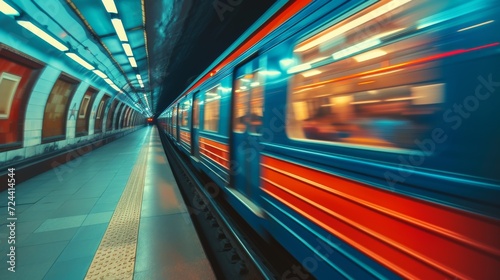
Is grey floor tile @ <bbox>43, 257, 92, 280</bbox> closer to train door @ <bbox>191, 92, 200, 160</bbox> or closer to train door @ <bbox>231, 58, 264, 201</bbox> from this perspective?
train door @ <bbox>231, 58, 264, 201</bbox>

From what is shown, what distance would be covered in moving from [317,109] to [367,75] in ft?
1.57

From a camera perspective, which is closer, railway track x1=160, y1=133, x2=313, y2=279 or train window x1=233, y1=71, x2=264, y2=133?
railway track x1=160, y1=133, x2=313, y2=279

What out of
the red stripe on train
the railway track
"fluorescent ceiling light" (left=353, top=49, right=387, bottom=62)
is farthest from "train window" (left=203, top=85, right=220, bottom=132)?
"fluorescent ceiling light" (left=353, top=49, right=387, bottom=62)

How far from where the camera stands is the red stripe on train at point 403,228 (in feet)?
2.97

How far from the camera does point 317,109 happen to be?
6.09ft

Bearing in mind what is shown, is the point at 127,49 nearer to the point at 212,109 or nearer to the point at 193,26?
the point at 193,26

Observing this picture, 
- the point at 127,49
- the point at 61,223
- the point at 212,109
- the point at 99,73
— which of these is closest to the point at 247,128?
the point at 212,109

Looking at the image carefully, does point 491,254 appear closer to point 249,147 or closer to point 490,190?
point 490,190

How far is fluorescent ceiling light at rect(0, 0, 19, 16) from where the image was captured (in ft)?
12.8

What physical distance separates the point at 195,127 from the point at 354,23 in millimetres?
5269

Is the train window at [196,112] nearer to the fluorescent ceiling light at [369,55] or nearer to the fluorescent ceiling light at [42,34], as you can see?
the fluorescent ceiling light at [42,34]

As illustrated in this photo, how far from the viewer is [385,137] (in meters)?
1.33

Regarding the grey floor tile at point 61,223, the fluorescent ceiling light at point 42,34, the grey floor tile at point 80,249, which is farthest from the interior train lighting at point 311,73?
the fluorescent ceiling light at point 42,34

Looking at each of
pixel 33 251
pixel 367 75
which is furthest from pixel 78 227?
pixel 367 75
